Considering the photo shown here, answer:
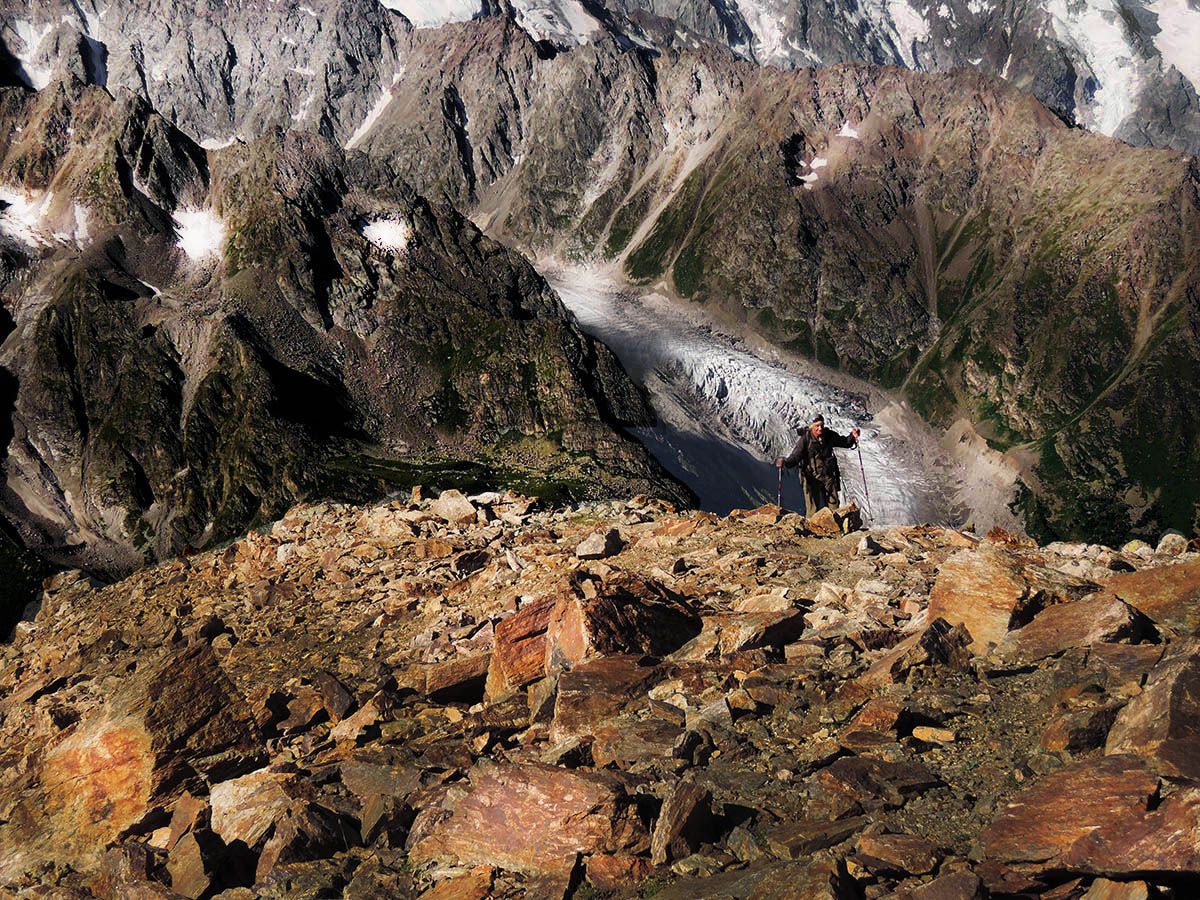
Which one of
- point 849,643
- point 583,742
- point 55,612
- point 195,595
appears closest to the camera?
point 583,742

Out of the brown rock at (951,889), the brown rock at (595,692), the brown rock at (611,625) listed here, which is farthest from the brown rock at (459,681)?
the brown rock at (951,889)

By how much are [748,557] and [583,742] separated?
8800 mm

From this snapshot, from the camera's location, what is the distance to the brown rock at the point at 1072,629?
534 inches

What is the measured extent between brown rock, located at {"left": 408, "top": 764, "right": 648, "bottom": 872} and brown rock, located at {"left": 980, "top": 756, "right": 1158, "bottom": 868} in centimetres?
385

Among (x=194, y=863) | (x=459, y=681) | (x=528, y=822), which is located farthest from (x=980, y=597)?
(x=194, y=863)

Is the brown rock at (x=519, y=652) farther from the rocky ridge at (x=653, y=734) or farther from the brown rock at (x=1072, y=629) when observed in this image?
the brown rock at (x=1072, y=629)

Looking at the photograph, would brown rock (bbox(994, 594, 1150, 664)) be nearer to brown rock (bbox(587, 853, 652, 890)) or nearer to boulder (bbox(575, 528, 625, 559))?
brown rock (bbox(587, 853, 652, 890))

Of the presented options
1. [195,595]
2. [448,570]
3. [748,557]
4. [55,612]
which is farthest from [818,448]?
[55,612]

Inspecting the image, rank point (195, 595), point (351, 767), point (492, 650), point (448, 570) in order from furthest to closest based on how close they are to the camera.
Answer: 1. point (195, 595)
2. point (448, 570)
3. point (492, 650)
4. point (351, 767)

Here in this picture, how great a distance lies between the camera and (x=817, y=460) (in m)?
31.0

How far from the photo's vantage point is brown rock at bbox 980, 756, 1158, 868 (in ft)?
29.2

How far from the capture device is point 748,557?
2064 cm

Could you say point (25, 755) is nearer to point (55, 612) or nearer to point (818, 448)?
point (55, 612)

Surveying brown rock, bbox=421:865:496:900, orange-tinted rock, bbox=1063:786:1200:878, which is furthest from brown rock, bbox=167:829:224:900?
orange-tinted rock, bbox=1063:786:1200:878
